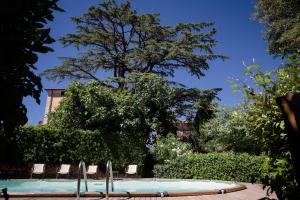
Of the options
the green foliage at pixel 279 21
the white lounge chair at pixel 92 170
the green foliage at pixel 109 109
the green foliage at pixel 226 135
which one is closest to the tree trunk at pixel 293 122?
the white lounge chair at pixel 92 170

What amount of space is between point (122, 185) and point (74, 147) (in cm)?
518

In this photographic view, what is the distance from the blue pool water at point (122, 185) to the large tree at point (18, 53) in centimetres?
1235

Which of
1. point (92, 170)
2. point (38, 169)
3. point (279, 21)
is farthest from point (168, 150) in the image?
point (279, 21)

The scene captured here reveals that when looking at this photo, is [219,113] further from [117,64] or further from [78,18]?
[78,18]

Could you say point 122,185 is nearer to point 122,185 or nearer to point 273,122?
point 122,185

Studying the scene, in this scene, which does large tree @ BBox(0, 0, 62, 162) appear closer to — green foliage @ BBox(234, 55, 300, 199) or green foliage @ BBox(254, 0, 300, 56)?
green foliage @ BBox(234, 55, 300, 199)

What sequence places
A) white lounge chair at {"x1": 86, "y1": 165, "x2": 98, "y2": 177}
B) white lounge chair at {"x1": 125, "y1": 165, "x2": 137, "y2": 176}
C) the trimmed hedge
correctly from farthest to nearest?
white lounge chair at {"x1": 125, "y1": 165, "x2": 137, "y2": 176} < the trimmed hedge < white lounge chair at {"x1": 86, "y1": 165, "x2": 98, "y2": 177}

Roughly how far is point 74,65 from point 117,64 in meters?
4.13

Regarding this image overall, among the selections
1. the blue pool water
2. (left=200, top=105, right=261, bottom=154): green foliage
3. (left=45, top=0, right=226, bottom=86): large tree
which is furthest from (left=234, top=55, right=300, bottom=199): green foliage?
(left=45, top=0, right=226, bottom=86): large tree

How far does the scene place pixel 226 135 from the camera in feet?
84.9

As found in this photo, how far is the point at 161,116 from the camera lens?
28047 mm

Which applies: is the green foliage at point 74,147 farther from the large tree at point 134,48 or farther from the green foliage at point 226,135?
the large tree at point 134,48

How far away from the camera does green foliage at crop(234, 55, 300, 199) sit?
3879 millimetres

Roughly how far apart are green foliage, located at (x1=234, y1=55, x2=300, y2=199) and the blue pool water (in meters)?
10.7
